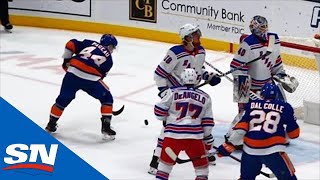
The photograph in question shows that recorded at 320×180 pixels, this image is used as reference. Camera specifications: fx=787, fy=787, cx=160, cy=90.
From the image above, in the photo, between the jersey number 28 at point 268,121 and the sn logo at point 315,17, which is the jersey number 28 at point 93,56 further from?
the sn logo at point 315,17

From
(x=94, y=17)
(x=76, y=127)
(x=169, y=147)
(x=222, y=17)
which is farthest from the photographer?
(x=94, y=17)

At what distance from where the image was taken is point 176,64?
17.5 feet

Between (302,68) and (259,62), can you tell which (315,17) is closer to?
(302,68)

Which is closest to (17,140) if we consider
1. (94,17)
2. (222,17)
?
(222,17)

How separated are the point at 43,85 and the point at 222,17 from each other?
2503 millimetres

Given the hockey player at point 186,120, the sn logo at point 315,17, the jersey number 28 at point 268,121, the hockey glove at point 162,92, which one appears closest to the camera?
the jersey number 28 at point 268,121

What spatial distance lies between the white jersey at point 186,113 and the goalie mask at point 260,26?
105 centimetres

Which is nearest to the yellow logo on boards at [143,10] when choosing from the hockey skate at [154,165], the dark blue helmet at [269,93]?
the hockey skate at [154,165]

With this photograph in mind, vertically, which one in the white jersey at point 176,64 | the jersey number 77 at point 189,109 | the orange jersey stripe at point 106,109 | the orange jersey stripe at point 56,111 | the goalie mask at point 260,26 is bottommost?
the orange jersey stripe at point 56,111

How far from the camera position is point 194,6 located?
9.55 m

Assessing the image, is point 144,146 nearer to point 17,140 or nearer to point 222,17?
point 17,140

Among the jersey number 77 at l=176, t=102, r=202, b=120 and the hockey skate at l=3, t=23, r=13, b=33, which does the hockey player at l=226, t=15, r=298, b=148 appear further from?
the hockey skate at l=3, t=23, r=13, b=33

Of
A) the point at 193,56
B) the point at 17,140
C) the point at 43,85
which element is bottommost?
the point at 43,85

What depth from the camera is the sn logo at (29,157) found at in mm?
4695
